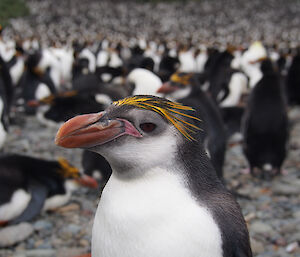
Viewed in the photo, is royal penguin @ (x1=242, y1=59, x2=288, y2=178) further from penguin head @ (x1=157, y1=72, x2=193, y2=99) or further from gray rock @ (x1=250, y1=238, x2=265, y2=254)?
gray rock @ (x1=250, y1=238, x2=265, y2=254)

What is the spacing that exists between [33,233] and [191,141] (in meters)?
2.32

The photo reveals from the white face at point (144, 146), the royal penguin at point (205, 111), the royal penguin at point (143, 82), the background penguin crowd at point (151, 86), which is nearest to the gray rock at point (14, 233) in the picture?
the background penguin crowd at point (151, 86)

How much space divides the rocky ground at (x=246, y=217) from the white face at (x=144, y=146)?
182cm

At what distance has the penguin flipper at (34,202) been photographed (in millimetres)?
3523

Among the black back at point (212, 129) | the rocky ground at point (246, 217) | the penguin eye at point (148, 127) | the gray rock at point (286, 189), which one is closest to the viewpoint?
the penguin eye at point (148, 127)

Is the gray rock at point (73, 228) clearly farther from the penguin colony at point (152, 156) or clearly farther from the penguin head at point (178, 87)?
the penguin head at point (178, 87)

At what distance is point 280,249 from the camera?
3309 millimetres

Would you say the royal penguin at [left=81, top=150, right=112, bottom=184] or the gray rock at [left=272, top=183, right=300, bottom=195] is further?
the gray rock at [left=272, top=183, right=300, bottom=195]

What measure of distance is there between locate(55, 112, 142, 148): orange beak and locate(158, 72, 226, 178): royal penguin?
7.01 feet

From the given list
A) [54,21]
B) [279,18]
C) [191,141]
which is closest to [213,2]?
[279,18]

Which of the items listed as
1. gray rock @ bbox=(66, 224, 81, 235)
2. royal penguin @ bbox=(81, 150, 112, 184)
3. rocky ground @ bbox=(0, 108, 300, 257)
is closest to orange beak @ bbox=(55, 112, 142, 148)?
rocky ground @ bbox=(0, 108, 300, 257)

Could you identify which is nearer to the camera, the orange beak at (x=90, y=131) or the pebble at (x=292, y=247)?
the orange beak at (x=90, y=131)

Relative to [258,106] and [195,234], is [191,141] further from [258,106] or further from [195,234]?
[258,106]

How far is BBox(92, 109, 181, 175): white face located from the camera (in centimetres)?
157
